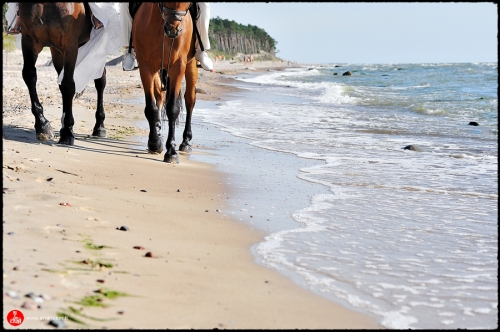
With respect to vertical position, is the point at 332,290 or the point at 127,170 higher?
the point at 127,170

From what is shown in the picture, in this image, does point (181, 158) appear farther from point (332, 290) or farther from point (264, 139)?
point (332, 290)

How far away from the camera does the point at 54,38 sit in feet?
28.2

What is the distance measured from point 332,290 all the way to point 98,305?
1462mm

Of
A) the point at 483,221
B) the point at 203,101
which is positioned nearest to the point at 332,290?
the point at 483,221

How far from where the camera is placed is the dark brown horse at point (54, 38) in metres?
8.34

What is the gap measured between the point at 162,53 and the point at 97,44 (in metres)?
1.35

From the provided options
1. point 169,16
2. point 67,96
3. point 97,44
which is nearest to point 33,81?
point 67,96

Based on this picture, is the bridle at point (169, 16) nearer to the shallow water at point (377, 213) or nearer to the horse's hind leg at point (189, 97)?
the shallow water at point (377, 213)

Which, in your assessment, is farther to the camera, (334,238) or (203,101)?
(203,101)

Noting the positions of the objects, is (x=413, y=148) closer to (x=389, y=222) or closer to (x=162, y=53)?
(x=162, y=53)

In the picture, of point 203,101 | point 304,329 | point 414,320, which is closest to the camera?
point 304,329

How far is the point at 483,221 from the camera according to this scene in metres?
6.62

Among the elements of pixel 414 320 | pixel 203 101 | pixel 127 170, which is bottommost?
pixel 414 320

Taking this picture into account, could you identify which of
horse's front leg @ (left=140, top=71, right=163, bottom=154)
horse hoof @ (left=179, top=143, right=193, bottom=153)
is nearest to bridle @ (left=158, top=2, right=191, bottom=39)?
horse's front leg @ (left=140, top=71, right=163, bottom=154)
